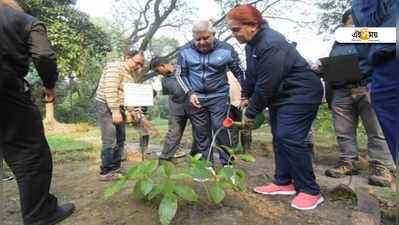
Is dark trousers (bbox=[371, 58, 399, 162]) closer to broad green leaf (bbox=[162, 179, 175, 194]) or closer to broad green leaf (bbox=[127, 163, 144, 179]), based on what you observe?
broad green leaf (bbox=[162, 179, 175, 194])

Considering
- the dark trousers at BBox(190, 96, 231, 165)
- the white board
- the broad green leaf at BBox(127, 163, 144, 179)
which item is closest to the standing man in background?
the white board

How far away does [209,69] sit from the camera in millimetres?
2574

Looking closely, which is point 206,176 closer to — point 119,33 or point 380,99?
point 380,99

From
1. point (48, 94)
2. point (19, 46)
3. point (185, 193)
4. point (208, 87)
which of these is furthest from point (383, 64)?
point (48, 94)

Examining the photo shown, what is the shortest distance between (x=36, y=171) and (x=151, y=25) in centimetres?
1451

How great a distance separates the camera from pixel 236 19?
1919 millimetres

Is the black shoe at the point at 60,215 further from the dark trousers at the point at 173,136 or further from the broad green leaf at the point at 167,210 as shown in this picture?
the dark trousers at the point at 173,136

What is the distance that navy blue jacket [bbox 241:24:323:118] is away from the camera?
177 cm

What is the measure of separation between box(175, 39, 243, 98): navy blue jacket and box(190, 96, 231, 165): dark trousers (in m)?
0.10

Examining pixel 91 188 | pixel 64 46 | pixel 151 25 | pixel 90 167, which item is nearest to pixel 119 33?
pixel 151 25

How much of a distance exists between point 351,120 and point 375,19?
198cm

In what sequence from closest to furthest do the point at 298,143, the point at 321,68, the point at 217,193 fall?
1. the point at 217,193
2. the point at 298,143
3. the point at 321,68

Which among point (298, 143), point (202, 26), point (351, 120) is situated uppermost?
point (202, 26)

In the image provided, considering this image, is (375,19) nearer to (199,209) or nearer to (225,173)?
(225,173)
